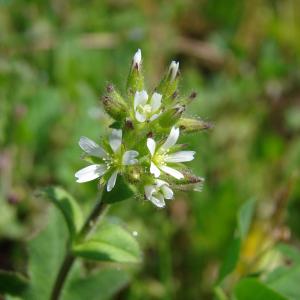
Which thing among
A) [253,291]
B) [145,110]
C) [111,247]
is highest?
[145,110]

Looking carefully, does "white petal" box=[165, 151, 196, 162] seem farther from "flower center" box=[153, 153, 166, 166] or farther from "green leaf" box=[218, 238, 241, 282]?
"green leaf" box=[218, 238, 241, 282]

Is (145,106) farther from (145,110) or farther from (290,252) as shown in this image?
(290,252)

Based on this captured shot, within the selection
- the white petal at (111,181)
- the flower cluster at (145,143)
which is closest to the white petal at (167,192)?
the flower cluster at (145,143)

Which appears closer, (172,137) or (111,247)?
(172,137)

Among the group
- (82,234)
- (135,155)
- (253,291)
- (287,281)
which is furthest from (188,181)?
(287,281)

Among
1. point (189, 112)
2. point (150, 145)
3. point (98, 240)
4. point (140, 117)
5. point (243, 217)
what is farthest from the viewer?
point (189, 112)

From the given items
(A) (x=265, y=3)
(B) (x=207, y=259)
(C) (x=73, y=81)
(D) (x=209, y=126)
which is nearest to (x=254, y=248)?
(B) (x=207, y=259)

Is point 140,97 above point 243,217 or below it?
above

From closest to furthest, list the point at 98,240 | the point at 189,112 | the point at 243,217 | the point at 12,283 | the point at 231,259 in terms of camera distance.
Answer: the point at 98,240
the point at 231,259
the point at 12,283
the point at 243,217
the point at 189,112
